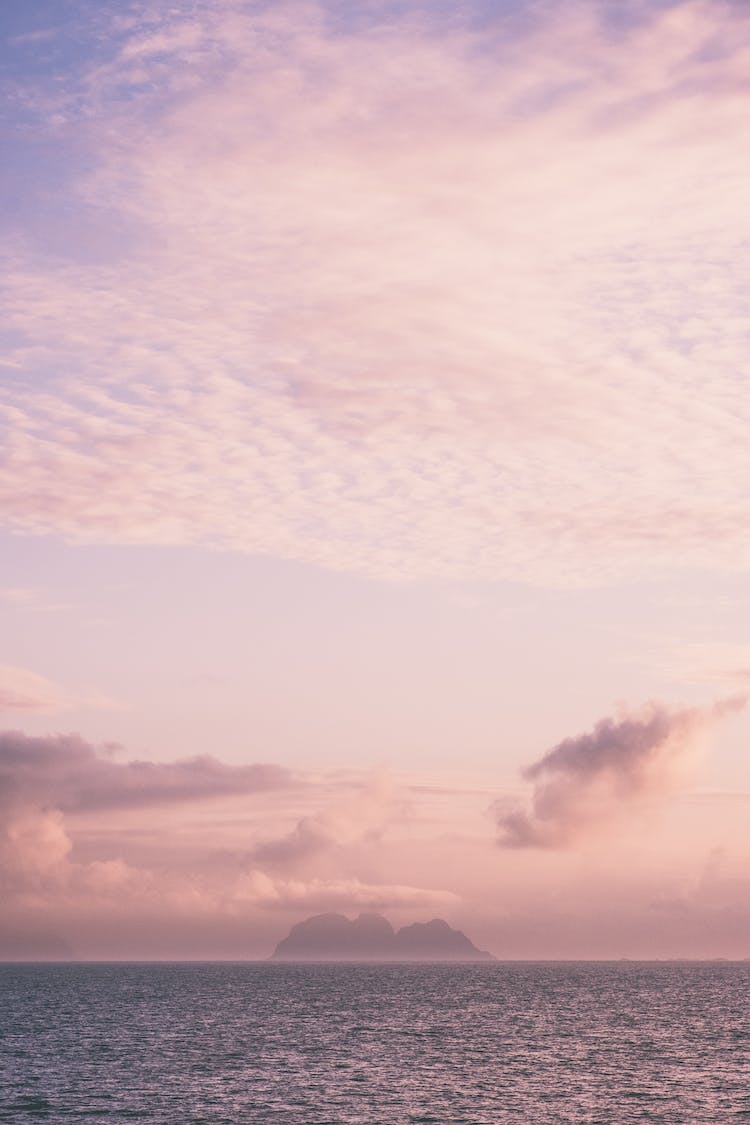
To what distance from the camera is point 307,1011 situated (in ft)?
646

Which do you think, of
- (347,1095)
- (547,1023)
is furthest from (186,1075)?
(547,1023)

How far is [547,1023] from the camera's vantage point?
169 meters

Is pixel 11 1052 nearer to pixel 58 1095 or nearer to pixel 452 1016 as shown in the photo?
pixel 58 1095

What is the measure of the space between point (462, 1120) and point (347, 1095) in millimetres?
13125

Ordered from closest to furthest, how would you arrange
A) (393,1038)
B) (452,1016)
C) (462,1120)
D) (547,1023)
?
(462,1120), (393,1038), (547,1023), (452,1016)

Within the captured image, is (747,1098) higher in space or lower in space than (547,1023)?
higher

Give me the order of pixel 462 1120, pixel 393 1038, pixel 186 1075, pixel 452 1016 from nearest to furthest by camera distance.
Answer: pixel 462 1120, pixel 186 1075, pixel 393 1038, pixel 452 1016

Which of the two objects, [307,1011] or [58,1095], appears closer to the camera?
[58,1095]

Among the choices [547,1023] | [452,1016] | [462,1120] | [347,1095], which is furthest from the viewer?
[452,1016]

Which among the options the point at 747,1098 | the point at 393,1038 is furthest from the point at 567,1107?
the point at 393,1038

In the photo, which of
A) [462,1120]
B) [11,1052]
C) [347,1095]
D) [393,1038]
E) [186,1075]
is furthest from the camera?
[393,1038]

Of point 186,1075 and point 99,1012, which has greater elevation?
point 186,1075

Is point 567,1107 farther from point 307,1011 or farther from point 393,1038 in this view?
point 307,1011

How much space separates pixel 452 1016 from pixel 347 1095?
97.9 metres
